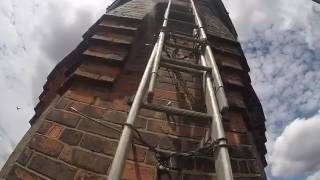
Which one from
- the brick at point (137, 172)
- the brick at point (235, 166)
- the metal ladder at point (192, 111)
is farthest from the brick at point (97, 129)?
the brick at point (235, 166)

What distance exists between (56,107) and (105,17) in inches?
51.6

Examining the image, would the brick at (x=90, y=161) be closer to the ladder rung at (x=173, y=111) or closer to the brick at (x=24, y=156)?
the brick at (x=24, y=156)

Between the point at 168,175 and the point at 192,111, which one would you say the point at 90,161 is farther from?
the point at 192,111

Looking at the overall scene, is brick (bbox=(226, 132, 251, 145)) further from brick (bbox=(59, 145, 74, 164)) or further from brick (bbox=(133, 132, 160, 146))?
brick (bbox=(59, 145, 74, 164))

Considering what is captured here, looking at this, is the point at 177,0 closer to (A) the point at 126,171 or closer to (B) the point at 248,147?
(B) the point at 248,147

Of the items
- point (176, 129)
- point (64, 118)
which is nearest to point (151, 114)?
point (176, 129)

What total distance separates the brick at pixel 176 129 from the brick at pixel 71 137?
43 cm

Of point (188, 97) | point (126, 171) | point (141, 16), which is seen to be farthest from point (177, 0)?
point (126, 171)

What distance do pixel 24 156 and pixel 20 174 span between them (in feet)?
0.39

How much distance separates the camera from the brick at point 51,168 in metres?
1.49

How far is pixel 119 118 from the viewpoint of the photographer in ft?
6.04

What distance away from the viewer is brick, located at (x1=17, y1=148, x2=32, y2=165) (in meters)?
1.58

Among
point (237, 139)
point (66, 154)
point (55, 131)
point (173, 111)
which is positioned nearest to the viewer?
point (173, 111)

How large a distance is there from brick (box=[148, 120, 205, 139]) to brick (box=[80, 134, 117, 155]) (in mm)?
270
